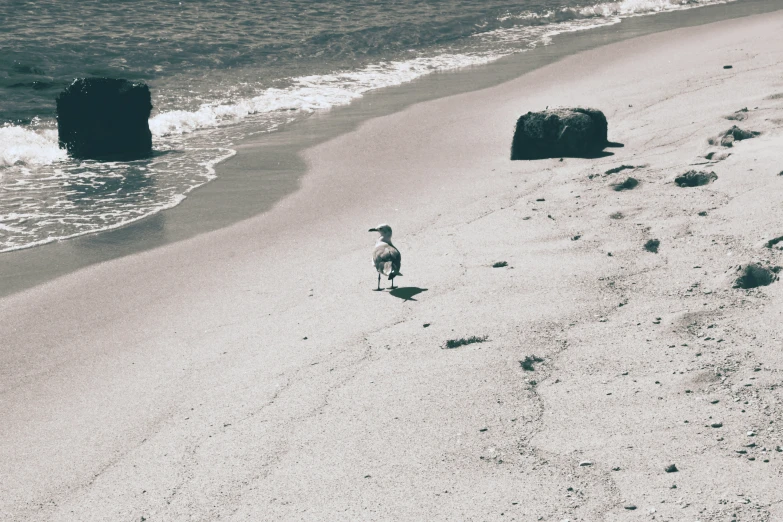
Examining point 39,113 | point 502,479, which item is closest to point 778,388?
point 502,479

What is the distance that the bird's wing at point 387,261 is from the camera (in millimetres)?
6477

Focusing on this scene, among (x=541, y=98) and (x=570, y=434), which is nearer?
(x=570, y=434)

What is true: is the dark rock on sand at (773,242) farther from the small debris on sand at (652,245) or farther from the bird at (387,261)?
the bird at (387,261)

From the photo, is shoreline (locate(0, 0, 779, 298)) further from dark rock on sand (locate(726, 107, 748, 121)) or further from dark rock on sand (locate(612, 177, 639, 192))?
dark rock on sand (locate(726, 107, 748, 121))

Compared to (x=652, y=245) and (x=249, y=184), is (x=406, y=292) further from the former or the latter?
(x=249, y=184)

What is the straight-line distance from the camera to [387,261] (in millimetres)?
6535

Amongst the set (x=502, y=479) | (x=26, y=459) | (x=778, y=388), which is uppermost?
(x=778, y=388)

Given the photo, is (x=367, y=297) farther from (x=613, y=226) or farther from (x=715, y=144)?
(x=715, y=144)

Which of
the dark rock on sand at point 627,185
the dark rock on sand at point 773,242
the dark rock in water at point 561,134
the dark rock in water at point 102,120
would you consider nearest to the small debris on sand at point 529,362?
the dark rock on sand at point 773,242

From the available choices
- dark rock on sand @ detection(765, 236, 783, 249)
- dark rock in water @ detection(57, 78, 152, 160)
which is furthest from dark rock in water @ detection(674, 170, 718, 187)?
dark rock in water @ detection(57, 78, 152, 160)

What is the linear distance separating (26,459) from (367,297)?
2.59 meters

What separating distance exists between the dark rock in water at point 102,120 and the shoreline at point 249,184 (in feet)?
5.09

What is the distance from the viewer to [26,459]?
187 inches

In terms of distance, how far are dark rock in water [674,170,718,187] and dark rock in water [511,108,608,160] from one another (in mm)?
2238
